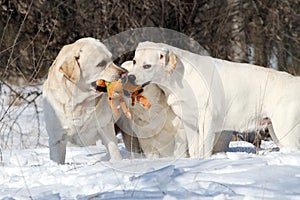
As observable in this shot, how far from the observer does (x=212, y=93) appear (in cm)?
570

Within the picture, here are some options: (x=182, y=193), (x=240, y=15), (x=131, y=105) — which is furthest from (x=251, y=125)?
(x=240, y=15)

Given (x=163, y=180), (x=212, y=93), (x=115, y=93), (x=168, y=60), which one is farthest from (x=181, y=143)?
(x=163, y=180)

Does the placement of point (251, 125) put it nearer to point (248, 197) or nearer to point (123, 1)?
point (248, 197)

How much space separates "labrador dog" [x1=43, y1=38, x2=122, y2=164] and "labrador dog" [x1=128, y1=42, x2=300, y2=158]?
47 cm

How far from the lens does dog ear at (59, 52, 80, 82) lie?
506cm

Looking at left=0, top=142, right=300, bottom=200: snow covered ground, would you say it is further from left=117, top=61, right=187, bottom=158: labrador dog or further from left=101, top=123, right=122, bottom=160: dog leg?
left=117, top=61, right=187, bottom=158: labrador dog

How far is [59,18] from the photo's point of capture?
1041 cm

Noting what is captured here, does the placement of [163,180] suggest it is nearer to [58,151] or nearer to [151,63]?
[58,151]

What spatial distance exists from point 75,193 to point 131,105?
8.25 feet

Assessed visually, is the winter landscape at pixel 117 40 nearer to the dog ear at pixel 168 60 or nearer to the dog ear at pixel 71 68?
the dog ear at pixel 71 68

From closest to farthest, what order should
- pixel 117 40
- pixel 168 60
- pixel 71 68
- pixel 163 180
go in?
pixel 163 180, pixel 71 68, pixel 168 60, pixel 117 40

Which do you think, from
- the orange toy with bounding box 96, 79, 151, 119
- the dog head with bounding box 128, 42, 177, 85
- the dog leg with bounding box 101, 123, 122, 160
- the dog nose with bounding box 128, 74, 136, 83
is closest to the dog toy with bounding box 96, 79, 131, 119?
the orange toy with bounding box 96, 79, 151, 119

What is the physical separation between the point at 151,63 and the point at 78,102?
35.2 inches

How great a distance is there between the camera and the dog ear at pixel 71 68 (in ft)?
16.6
